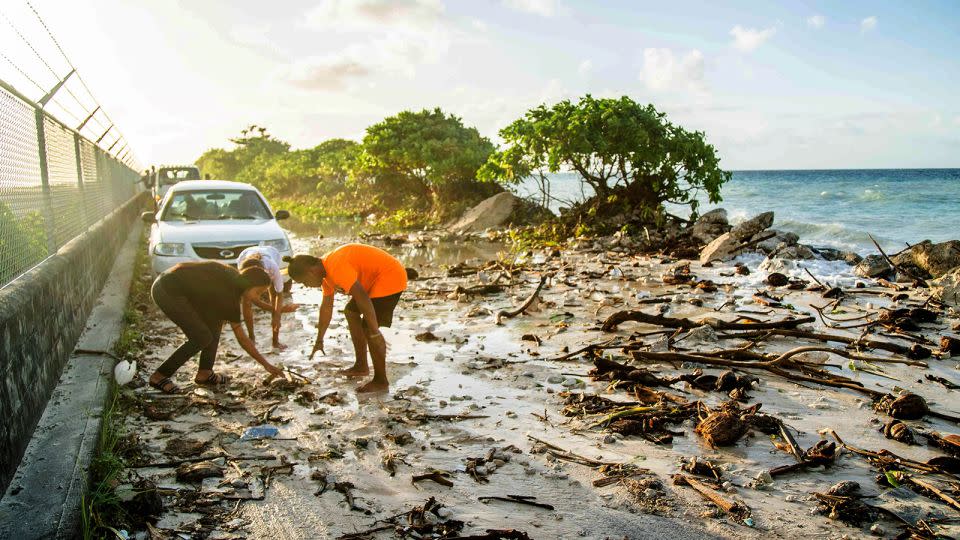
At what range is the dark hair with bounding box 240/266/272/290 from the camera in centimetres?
541

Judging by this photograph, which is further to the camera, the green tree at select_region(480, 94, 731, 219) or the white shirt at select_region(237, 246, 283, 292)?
the green tree at select_region(480, 94, 731, 219)

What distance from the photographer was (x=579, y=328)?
7.49 m

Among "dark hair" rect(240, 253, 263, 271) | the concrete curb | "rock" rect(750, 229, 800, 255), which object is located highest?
"dark hair" rect(240, 253, 263, 271)

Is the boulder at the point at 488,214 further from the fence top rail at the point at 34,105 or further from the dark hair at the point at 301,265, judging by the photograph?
the dark hair at the point at 301,265

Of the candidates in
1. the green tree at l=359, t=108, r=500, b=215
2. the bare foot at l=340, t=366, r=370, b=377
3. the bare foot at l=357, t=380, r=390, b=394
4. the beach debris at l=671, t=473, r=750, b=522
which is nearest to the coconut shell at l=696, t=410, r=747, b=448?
the beach debris at l=671, t=473, r=750, b=522

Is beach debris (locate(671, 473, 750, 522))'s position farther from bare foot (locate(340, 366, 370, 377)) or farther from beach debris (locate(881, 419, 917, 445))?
bare foot (locate(340, 366, 370, 377))

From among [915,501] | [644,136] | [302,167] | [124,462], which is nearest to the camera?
[915,501]

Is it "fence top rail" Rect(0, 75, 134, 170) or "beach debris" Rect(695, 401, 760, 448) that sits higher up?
"fence top rail" Rect(0, 75, 134, 170)

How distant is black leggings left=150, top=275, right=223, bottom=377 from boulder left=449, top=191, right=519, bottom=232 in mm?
13400

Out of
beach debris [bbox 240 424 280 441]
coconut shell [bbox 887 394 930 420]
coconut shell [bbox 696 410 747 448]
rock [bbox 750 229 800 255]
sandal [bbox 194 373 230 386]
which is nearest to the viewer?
coconut shell [bbox 696 410 747 448]

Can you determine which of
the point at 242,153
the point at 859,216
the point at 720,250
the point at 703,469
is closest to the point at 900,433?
the point at 703,469

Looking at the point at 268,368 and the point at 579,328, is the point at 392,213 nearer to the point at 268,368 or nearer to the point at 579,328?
the point at 579,328

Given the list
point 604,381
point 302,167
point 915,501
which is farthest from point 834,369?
point 302,167

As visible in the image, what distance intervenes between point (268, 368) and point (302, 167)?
Result: 107 feet
